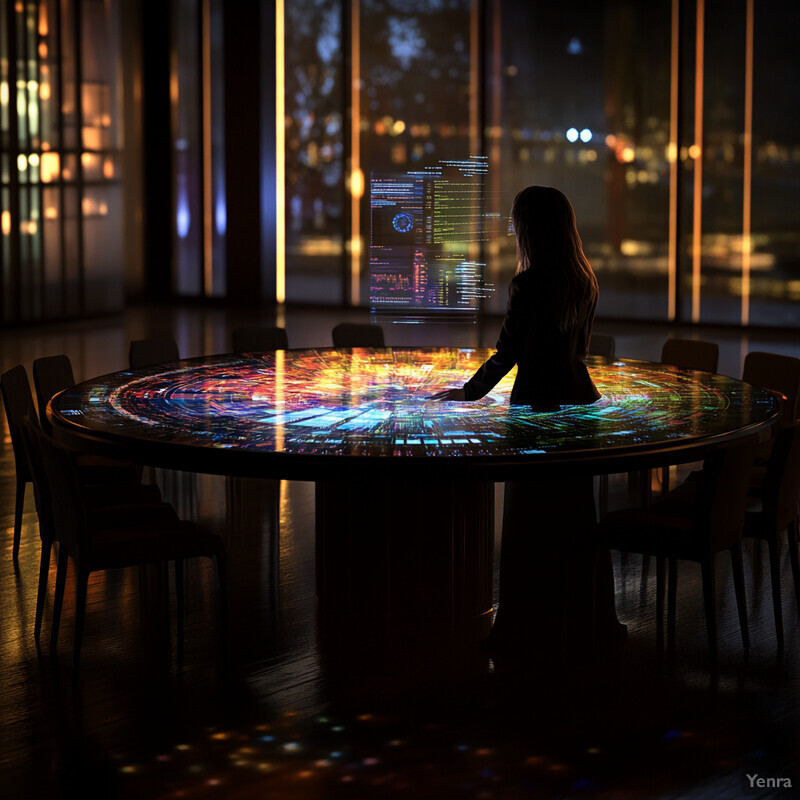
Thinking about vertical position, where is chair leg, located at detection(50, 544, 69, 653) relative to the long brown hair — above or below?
below

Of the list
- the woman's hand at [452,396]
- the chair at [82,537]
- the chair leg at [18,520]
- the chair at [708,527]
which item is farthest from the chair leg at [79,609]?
the chair at [708,527]

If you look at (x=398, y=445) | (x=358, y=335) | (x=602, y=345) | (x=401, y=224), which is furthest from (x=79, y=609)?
(x=602, y=345)

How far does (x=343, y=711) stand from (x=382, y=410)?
1234 mm

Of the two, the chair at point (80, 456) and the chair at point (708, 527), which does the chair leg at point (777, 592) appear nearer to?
the chair at point (708, 527)

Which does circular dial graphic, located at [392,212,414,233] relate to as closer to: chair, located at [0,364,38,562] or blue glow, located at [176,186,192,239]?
chair, located at [0,364,38,562]

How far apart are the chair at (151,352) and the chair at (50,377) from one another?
1.40ft

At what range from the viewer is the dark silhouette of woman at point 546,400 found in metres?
4.36

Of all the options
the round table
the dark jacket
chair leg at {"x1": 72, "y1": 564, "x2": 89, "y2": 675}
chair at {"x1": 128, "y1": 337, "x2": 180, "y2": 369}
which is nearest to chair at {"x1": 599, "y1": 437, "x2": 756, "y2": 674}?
the round table

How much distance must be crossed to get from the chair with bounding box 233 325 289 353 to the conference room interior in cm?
70

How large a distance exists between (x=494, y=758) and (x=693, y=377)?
2.52m

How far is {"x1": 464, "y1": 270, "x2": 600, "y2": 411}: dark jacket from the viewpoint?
14.5 feet

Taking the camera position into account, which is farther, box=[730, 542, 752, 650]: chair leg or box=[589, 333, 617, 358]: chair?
box=[589, 333, 617, 358]: chair

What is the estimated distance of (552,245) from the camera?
4367 mm

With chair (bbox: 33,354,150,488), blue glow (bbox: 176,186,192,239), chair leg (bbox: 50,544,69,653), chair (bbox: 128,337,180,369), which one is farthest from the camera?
blue glow (bbox: 176,186,192,239)
